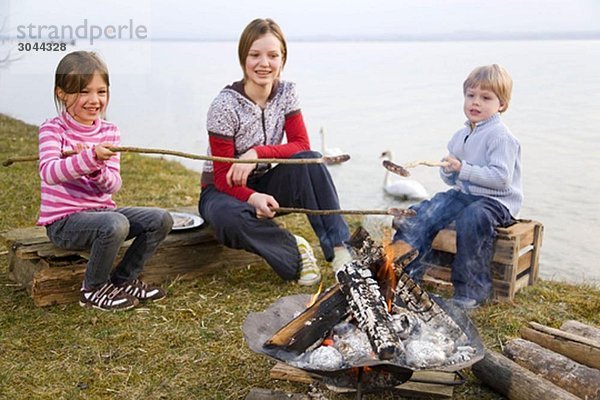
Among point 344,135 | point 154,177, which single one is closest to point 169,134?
point 344,135

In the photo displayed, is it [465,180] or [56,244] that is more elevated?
[465,180]

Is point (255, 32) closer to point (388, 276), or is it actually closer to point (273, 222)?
point (273, 222)

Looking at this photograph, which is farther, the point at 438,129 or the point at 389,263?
the point at 438,129

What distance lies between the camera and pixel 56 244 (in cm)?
308

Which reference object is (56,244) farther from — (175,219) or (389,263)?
(389,263)

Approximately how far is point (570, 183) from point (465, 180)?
4.12m

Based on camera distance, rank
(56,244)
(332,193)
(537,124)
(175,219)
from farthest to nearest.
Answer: (537,124), (175,219), (332,193), (56,244)

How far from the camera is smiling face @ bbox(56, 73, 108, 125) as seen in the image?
9.78 ft

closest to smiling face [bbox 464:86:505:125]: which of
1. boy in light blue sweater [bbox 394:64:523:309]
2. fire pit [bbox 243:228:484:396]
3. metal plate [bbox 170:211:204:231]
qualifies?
boy in light blue sweater [bbox 394:64:523:309]

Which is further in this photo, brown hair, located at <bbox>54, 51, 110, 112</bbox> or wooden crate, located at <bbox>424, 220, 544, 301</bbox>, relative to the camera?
wooden crate, located at <bbox>424, 220, 544, 301</bbox>

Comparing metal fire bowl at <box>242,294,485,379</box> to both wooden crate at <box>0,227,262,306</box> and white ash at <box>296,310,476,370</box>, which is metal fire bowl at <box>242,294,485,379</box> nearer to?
white ash at <box>296,310,476,370</box>

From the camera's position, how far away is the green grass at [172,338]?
7.93ft

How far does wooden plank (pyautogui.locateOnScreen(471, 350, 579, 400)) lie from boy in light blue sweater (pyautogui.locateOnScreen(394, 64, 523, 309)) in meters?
→ 0.74

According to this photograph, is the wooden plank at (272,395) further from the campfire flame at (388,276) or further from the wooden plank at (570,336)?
the wooden plank at (570,336)
